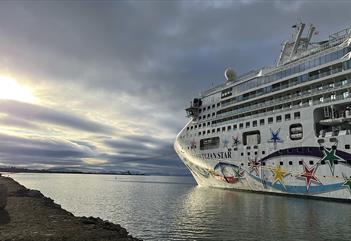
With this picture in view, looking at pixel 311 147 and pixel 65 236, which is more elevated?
pixel 311 147

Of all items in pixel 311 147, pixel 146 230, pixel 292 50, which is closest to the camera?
pixel 146 230

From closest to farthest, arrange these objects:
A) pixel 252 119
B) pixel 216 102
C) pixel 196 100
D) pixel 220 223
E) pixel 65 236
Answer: pixel 65 236 → pixel 220 223 → pixel 252 119 → pixel 216 102 → pixel 196 100

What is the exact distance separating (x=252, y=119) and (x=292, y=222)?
70.2 feet

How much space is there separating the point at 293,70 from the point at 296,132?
8.04m

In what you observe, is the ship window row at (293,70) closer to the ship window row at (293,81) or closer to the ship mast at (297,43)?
the ship window row at (293,81)

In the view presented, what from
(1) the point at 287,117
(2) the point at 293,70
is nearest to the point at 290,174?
(1) the point at 287,117

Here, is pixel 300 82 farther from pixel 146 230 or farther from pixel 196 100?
pixel 146 230

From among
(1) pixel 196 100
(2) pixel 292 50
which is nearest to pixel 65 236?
(2) pixel 292 50

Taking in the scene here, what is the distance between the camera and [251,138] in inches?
1730

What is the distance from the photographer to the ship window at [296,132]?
37.0 meters

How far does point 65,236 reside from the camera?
1514cm

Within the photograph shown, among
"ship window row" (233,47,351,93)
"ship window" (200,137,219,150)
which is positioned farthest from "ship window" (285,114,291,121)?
"ship window" (200,137,219,150)

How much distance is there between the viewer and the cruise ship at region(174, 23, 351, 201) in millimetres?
33844

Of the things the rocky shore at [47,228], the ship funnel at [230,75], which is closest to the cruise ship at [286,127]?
the ship funnel at [230,75]
